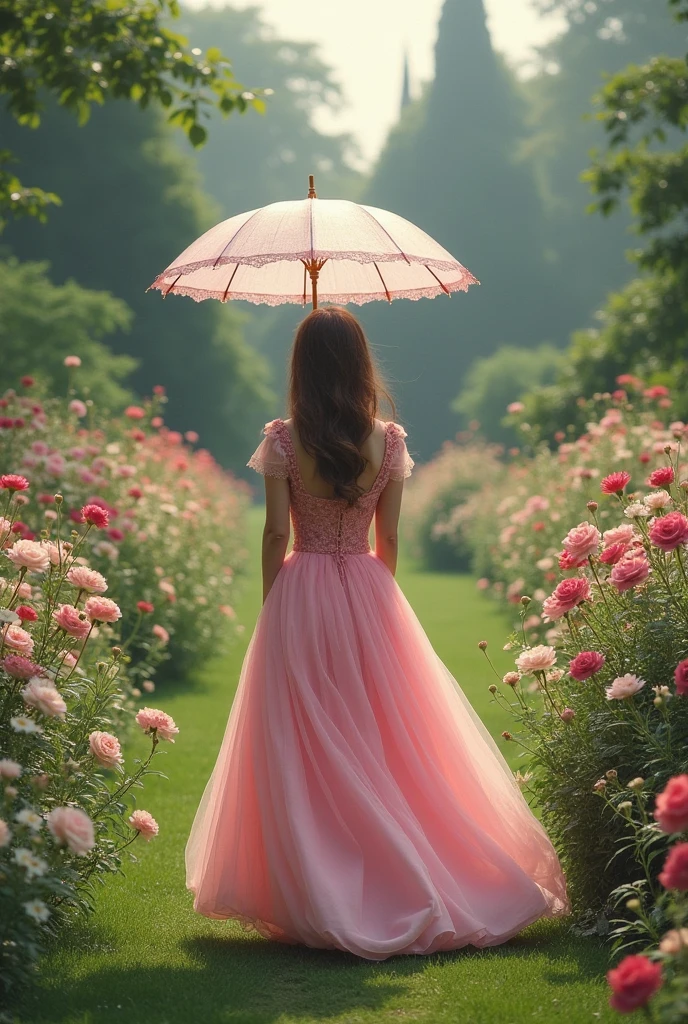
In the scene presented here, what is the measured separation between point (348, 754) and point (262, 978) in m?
0.70

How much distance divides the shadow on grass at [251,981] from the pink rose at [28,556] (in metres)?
1.16

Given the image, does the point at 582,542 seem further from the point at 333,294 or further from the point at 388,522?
the point at 333,294

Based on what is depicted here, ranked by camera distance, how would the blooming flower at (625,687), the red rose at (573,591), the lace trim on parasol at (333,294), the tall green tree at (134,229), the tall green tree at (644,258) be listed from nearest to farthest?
the blooming flower at (625,687) → the red rose at (573,591) → the lace trim on parasol at (333,294) → the tall green tree at (644,258) → the tall green tree at (134,229)

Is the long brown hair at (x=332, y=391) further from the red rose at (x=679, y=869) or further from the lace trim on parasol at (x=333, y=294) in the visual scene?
the red rose at (x=679, y=869)

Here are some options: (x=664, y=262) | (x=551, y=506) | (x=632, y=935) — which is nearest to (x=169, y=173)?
(x=664, y=262)

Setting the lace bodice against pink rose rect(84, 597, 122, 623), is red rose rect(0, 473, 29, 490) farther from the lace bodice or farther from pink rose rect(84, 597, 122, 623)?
the lace bodice

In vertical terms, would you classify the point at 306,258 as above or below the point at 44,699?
above

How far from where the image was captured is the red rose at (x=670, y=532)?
3.34m

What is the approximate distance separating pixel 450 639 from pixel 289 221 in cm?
779

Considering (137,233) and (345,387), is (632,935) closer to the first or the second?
(345,387)

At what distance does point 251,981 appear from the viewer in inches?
132

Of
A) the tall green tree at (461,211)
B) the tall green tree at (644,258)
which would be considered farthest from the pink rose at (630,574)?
the tall green tree at (461,211)

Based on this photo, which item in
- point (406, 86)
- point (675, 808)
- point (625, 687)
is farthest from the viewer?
point (406, 86)

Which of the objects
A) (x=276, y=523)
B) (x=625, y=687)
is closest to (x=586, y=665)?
(x=625, y=687)
